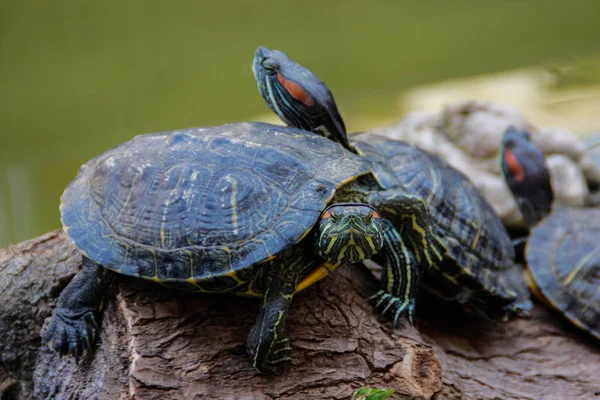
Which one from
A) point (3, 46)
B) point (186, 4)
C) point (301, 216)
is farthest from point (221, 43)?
point (301, 216)

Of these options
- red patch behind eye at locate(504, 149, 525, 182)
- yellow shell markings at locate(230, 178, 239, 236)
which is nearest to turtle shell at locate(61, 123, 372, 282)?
yellow shell markings at locate(230, 178, 239, 236)

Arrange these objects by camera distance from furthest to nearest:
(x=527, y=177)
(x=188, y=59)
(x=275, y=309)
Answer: (x=188, y=59) < (x=527, y=177) < (x=275, y=309)

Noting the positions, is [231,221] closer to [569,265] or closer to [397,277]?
[397,277]

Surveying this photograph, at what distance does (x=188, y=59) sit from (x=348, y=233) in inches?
187

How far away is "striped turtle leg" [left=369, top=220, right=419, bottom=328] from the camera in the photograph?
1.93 meters

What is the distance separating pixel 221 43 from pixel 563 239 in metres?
4.15

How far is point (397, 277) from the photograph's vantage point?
199 cm

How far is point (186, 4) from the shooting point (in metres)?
5.49

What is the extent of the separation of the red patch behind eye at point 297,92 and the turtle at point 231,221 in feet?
0.57

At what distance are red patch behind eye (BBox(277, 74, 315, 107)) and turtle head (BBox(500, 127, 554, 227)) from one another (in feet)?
5.37

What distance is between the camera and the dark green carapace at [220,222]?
5.42 ft

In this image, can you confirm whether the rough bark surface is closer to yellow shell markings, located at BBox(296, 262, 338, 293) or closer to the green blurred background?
yellow shell markings, located at BBox(296, 262, 338, 293)

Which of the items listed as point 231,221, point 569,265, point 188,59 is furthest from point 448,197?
point 188,59

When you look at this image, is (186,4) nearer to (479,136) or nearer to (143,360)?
(479,136)
